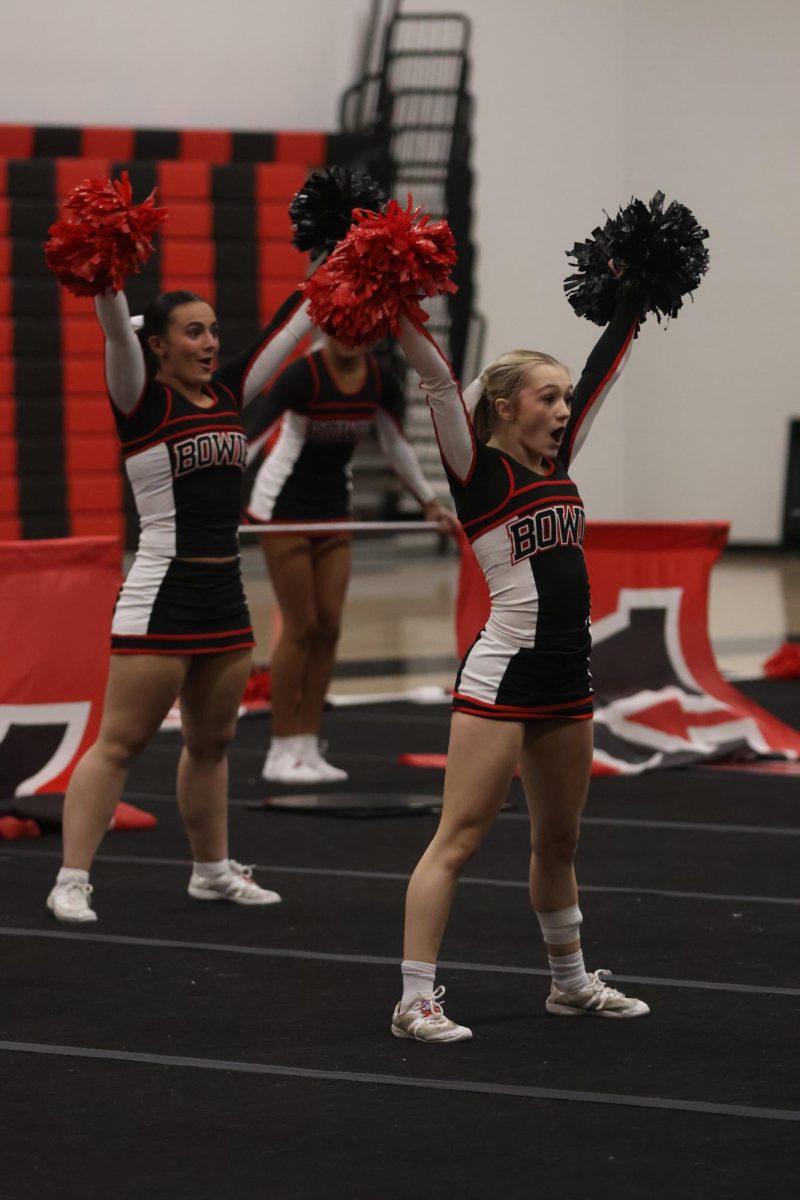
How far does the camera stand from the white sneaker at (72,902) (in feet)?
15.4

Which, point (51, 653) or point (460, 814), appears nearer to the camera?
point (460, 814)

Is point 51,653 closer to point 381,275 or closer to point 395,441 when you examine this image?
point 395,441

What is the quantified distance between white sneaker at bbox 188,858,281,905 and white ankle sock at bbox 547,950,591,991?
1.28m

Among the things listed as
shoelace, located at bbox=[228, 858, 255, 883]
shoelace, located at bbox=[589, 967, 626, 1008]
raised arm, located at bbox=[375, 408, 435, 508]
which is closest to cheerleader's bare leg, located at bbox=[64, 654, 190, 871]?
shoelace, located at bbox=[228, 858, 255, 883]

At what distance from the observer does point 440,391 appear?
347 centimetres

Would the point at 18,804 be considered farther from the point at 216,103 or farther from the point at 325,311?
the point at 216,103

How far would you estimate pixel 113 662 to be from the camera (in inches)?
184

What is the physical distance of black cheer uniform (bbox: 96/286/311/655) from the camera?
462 cm

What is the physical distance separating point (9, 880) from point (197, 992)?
1315 mm

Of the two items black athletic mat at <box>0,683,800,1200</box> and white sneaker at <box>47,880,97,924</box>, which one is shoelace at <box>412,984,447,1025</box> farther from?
white sneaker at <box>47,880,97,924</box>

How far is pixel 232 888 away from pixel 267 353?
54.5 inches

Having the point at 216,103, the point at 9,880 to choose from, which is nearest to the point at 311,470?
the point at 9,880

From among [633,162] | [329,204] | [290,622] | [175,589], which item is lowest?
[290,622]

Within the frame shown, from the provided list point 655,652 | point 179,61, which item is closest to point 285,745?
point 655,652
